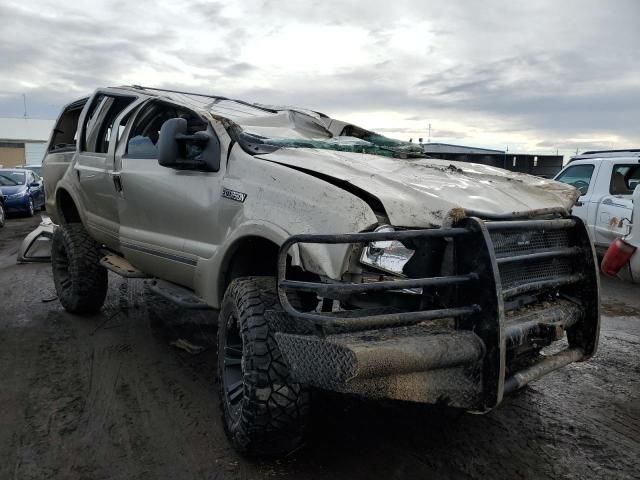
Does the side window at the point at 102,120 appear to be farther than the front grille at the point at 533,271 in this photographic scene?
Yes

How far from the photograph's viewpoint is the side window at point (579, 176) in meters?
8.44

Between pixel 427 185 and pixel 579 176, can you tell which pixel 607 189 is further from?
pixel 427 185

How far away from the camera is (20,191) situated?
16.0m

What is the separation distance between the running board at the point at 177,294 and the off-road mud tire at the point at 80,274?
1405 mm

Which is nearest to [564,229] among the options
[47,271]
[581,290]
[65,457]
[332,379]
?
[581,290]

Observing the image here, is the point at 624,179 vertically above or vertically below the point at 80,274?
above

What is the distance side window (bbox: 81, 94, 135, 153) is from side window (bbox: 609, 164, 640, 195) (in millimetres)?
6916

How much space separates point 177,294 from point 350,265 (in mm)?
1765

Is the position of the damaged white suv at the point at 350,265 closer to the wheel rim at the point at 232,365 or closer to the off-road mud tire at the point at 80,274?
the wheel rim at the point at 232,365

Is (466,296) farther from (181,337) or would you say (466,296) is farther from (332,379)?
(181,337)

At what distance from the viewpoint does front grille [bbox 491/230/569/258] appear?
2.62m

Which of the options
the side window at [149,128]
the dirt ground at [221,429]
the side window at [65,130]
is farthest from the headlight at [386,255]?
the side window at [65,130]

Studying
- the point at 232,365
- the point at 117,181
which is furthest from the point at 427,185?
the point at 117,181

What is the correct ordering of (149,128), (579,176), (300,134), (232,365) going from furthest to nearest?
(579,176)
(149,128)
(300,134)
(232,365)
